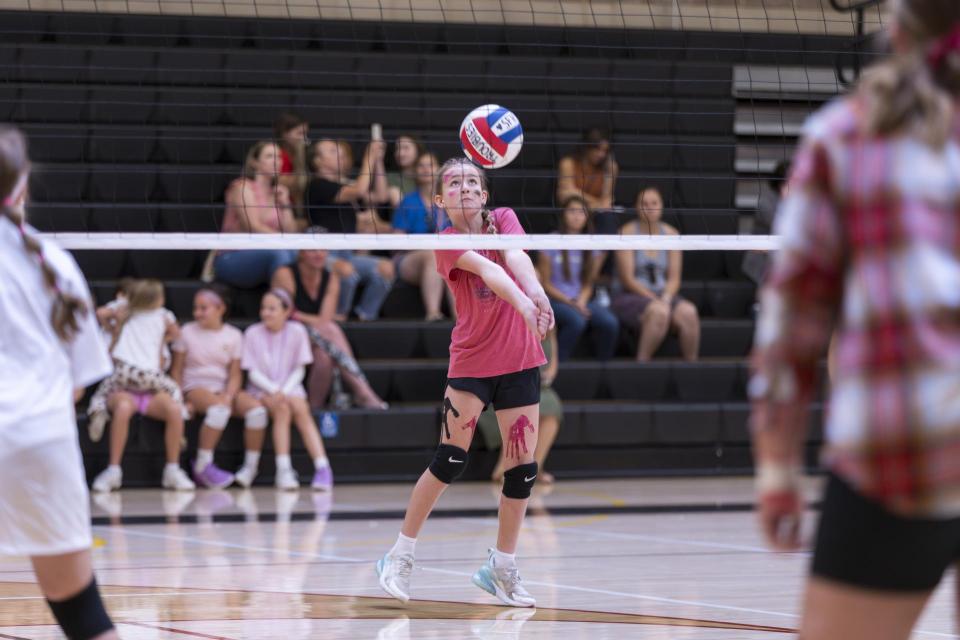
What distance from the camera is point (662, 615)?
14.8ft

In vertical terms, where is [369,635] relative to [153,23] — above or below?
below

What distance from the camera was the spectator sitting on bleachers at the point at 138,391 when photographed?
8.51 meters

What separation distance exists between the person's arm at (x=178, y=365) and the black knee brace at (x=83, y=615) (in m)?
6.26

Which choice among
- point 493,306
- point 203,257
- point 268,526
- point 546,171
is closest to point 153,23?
point 203,257

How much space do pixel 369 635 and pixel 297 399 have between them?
4.70 meters

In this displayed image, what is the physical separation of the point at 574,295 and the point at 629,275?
485mm

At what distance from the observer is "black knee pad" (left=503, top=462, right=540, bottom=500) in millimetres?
4688

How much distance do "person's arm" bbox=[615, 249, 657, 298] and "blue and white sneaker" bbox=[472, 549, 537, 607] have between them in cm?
540

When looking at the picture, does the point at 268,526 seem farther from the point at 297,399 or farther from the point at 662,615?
the point at 662,615

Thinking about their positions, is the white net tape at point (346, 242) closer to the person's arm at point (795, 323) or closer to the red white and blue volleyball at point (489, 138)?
the red white and blue volleyball at point (489, 138)

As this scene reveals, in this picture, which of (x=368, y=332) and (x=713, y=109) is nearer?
(x=368, y=332)

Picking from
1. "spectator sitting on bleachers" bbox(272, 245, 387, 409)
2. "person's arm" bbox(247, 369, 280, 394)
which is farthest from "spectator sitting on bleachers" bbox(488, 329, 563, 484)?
"person's arm" bbox(247, 369, 280, 394)

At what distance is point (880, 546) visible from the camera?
6.23 feet

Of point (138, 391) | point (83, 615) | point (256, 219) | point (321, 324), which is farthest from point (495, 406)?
point (256, 219)
